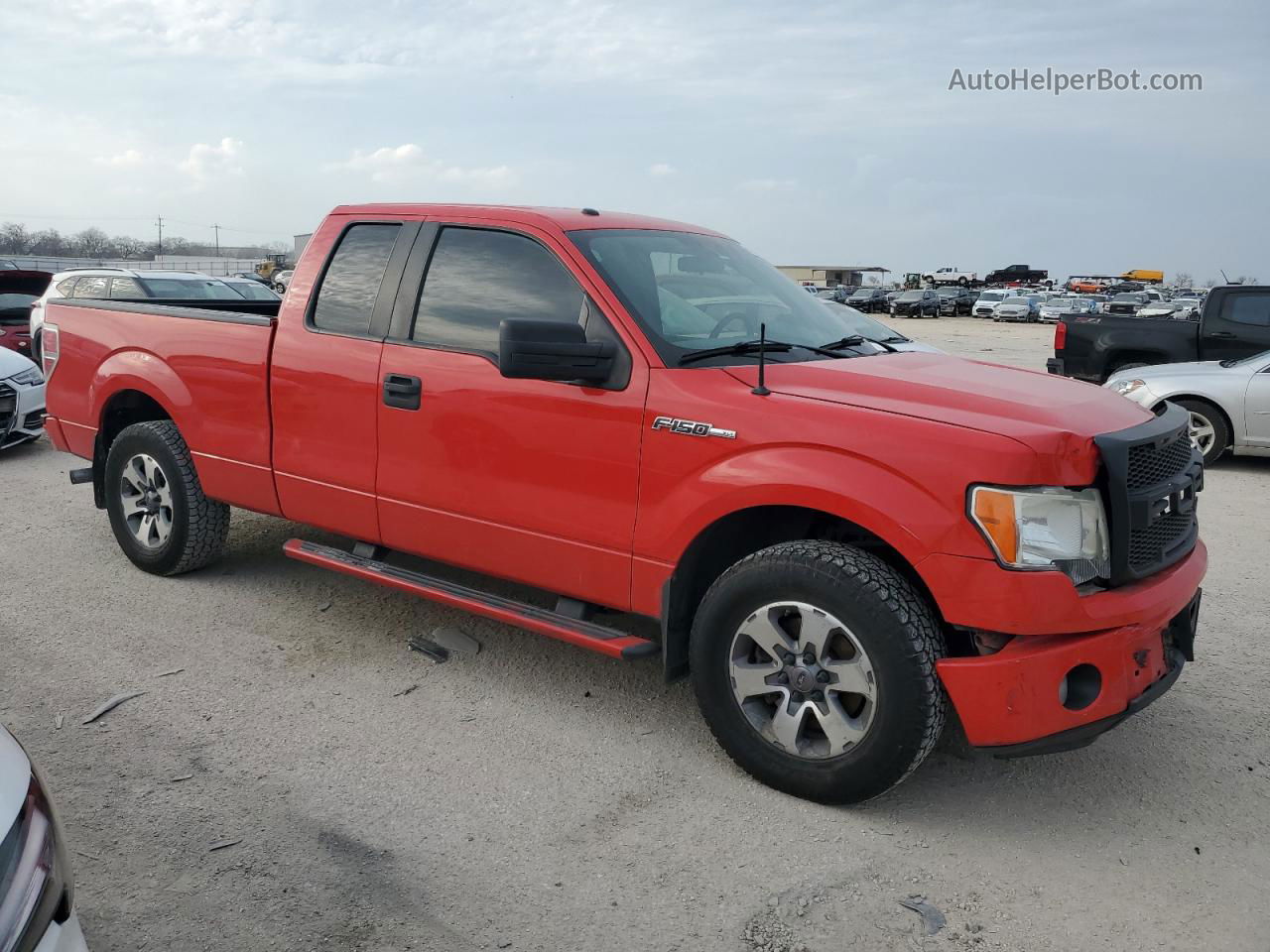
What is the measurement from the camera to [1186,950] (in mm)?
2768

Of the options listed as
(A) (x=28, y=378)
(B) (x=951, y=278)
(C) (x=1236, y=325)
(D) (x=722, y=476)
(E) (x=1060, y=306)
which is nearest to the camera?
(D) (x=722, y=476)

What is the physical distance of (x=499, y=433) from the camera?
4.02m

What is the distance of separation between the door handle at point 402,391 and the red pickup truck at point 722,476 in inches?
0.6

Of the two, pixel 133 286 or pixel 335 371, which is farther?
pixel 133 286

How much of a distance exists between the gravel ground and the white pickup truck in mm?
99015

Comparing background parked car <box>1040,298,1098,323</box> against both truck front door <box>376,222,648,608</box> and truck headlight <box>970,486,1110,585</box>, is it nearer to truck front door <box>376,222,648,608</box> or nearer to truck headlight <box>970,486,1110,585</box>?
truck front door <box>376,222,648,608</box>

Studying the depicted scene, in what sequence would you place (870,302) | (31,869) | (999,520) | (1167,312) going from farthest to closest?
(870,302) < (1167,312) < (999,520) < (31,869)

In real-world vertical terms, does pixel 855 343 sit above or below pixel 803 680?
above

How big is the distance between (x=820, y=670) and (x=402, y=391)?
204 cm

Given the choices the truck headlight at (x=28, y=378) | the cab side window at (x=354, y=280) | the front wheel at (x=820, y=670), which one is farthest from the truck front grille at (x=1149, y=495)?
the truck headlight at (x=28, y=378)

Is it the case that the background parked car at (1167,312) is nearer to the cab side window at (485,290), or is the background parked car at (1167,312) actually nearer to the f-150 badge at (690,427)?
the cab side window at (485,290)

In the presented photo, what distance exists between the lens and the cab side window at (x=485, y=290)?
13.3ft

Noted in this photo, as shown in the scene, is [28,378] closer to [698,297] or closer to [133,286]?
[133,286]

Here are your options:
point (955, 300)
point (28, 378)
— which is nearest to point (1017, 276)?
point (955, 300)
